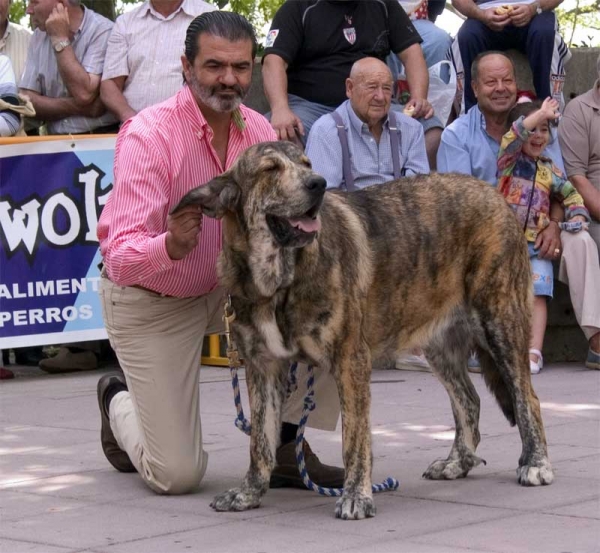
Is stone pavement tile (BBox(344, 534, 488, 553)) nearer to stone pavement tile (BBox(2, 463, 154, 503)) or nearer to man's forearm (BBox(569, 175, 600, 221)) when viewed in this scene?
stone pavement tile (BBox(2, 463, 154, 503))

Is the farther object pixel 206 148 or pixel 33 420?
pixel 33 420

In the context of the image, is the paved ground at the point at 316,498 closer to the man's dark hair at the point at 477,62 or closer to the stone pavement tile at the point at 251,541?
the stone pavement tile at the point at 251,541

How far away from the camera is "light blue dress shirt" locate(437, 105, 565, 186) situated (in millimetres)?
9234

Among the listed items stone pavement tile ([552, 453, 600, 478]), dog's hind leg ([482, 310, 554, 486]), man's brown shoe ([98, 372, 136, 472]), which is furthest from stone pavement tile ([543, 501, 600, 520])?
man's brown shoe ([98, 372, 136, 472])

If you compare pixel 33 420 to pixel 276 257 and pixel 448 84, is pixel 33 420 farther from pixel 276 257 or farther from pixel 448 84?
pixel 448 84

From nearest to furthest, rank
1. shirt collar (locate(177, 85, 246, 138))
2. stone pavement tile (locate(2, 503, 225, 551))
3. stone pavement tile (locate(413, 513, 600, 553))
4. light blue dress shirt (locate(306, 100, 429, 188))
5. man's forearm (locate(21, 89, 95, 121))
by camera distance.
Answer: stone pavement tile (locate(413, 513, 600, 553)), stone pavement tile (locate(2, 503, 225, 551)), shirt collar (locate(177, 85, 246, 138)), light blue dress shirt (locate(306, 100, 429, 188)), man's forearm (locate(21, 89, 95, 121))

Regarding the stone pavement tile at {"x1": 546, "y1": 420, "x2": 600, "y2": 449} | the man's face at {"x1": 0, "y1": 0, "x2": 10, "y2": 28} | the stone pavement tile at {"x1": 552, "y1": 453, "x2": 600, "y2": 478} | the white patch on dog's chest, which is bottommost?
the stone pavement tile at {"x1": 546, "y1": 420, "x2": 600, "y2": 449}

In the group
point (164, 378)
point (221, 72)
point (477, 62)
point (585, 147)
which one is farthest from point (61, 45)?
point (164, 378)

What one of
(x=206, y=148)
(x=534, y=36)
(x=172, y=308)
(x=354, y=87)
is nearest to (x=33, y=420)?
(x=172, y=308)

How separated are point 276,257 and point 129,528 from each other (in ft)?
4.19

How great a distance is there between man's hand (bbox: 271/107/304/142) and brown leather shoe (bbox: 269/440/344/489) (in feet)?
11.8

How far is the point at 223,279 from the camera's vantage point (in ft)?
17.5

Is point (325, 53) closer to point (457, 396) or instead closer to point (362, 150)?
point (362, 150)

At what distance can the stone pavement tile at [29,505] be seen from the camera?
532 cm
